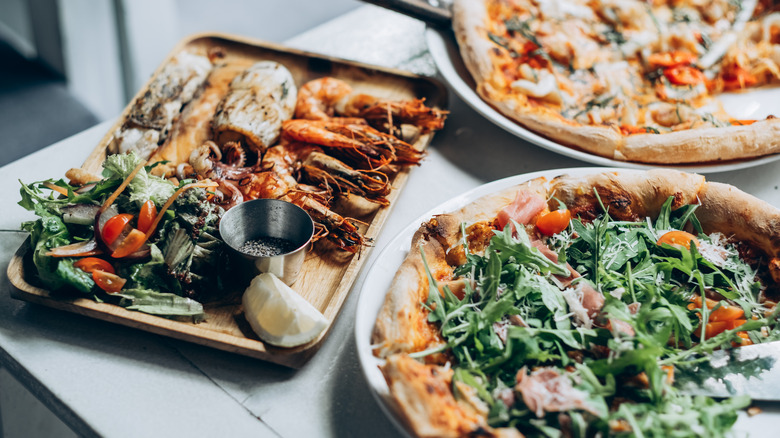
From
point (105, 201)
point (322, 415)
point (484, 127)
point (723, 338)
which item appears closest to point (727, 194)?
point (723, 338)

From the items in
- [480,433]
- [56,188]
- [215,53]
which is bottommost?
[480,433]

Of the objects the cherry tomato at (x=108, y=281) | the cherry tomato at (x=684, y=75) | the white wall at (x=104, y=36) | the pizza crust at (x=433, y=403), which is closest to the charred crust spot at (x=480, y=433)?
the pizza crust at (x=433, y=403)

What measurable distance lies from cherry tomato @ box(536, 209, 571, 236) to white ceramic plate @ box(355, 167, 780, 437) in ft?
1.10

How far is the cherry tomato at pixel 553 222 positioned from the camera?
8.26 ft

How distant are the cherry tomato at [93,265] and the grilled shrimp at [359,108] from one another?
151cm

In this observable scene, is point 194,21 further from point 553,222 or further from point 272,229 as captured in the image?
point 553,222

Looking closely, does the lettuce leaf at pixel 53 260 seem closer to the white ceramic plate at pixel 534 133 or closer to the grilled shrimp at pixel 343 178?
the grilled shrimp at pixel 343 178

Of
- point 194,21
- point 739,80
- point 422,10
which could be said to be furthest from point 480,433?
point 194,21

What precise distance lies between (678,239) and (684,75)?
194 cm

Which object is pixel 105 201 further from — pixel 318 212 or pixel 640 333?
pixel 640 333

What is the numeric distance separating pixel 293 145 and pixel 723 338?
2.34 m

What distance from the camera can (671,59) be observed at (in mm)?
4055

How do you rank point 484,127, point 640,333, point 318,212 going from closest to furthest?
1. point 640,333
2. point 318,212
3. point 484,127

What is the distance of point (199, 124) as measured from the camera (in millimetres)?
3389
